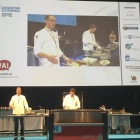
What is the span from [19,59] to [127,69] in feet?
8.05

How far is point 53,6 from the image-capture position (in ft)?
17.8

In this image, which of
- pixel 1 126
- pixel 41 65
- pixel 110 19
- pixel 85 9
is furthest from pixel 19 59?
pixel 110 19

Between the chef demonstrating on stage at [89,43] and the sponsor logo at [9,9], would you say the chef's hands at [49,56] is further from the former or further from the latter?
the sponsor logo at [9,9]

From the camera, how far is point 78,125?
337 cm

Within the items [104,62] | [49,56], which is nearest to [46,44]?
[49,56]

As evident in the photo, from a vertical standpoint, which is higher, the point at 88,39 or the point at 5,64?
the point at 88,39

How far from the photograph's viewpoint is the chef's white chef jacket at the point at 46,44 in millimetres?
5324

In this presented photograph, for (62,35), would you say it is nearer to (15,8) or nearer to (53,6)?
(53,6)

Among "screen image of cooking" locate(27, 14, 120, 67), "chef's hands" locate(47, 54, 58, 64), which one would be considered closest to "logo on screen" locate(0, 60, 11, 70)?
"screen image of cooking" locate(27, 14, 120, 67)

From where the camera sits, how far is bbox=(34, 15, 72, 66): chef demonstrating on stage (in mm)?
5324

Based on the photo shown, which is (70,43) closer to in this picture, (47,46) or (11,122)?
(47,46)

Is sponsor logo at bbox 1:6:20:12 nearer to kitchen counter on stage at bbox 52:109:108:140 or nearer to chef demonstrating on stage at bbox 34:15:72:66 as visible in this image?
chef demonstrating on stage at bbox 34:15:72:66

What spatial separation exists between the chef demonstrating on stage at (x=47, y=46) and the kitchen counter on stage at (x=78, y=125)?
206 cm

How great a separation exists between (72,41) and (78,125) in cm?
253
